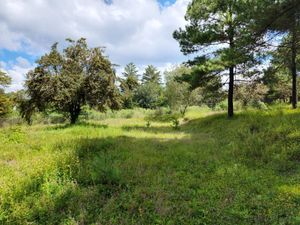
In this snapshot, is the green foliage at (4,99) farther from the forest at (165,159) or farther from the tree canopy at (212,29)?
the tree canopy at (212,29)

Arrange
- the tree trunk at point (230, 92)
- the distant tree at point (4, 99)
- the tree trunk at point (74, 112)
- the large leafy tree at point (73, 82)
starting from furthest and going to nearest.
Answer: the distant tree at point (4, 99) < the tree trunk at point (74, 112) < the tree trunk at point (230, 92) < the large leafy tree at point (73, 82)

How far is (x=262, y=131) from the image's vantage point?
12102mm

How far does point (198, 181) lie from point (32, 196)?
381cm

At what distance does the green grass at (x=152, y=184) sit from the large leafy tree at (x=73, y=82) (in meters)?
7.83

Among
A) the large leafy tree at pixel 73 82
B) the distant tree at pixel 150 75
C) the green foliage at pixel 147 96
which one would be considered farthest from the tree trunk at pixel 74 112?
the distant tree at pixel 150 75

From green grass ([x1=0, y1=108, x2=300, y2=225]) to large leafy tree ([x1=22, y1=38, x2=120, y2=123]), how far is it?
7831 mm

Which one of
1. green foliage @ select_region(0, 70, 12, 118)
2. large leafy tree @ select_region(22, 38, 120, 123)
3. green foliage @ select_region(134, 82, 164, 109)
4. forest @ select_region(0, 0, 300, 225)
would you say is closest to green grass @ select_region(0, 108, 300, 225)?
forest @ select_region(0, 0, 300, 225)

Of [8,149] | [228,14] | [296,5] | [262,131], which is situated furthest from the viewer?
[228,14]

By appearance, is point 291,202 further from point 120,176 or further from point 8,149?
point 8,149

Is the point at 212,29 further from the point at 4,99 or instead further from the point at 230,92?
the point at 4,99

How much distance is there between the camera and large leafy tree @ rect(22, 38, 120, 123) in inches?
678

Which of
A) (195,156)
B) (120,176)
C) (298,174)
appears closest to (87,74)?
(195,156)

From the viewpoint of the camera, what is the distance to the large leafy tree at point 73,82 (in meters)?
17.2

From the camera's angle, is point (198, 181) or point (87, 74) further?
point (87, 74)
